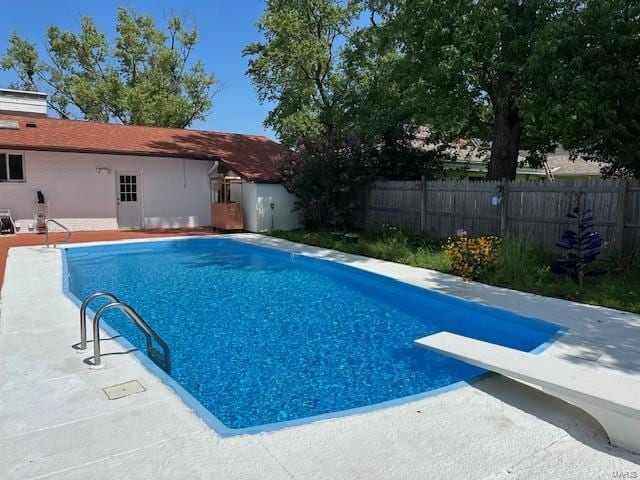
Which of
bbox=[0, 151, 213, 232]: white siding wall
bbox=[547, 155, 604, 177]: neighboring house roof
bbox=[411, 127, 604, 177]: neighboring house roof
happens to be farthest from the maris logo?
bbox=[547, 155, 604, 177]: neighboring house roof

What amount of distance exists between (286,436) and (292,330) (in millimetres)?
3510

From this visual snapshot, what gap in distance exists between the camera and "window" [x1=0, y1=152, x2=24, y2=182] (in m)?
14.6

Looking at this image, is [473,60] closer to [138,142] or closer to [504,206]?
[504,206]

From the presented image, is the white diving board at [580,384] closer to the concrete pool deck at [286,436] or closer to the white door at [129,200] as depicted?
the concrete pool deck at [286,436]

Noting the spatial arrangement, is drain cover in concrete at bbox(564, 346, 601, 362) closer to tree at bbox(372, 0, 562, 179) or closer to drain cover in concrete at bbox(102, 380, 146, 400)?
drain cover in concrete at bbox(102, 380, 146, 400)

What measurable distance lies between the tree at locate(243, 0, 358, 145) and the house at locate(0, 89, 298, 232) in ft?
11.6

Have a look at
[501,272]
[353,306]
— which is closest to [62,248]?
[353,306]

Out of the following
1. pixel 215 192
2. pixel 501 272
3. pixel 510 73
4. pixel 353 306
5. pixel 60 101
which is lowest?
pixel 353 306

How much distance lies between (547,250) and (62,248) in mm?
12311

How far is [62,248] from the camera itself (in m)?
12.1

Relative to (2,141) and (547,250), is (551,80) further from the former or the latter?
(2,141)

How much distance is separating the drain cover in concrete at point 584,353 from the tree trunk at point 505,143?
29.3ft

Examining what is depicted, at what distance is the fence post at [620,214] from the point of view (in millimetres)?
8672

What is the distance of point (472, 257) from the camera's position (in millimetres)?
8922
